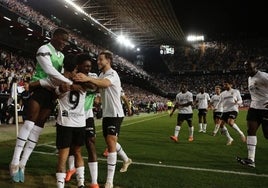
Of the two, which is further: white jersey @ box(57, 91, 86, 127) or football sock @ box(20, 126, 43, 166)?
football sock @ box(20, 126, 43, 166)

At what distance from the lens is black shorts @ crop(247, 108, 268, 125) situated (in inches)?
299

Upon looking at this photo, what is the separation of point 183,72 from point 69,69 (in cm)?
6928

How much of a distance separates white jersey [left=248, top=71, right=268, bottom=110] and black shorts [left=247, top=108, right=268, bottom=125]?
10 cm

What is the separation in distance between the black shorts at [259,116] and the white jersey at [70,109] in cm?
470

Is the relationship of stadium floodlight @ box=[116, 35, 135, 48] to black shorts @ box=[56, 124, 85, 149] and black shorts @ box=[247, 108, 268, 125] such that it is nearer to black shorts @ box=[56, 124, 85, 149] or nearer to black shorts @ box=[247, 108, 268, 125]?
black shorts @ box=[247, 108, 268, 125]

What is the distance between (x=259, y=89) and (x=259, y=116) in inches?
25.3

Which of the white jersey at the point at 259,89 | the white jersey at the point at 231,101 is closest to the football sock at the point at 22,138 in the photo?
the white jersey at the point at 259,89

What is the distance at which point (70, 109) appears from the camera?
4617mm

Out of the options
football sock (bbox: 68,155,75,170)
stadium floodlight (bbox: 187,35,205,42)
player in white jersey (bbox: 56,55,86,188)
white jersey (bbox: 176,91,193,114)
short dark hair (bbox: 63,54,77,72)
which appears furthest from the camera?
stadium floodlight (bbox: 187,35,205,42)

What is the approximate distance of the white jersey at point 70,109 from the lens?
458 centimetres

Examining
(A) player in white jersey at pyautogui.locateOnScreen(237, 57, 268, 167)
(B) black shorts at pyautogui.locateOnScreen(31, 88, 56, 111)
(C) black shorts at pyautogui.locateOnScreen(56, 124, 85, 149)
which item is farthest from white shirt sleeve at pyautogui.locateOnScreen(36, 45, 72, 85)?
(A) player in white jersey at pyautogui.locateOnScreen(237, 57, 268, 167)

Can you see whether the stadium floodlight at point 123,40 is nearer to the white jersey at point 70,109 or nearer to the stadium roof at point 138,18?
the stadium roof at point 138,18

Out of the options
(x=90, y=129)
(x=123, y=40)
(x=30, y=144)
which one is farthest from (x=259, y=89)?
(x=123, y=40)

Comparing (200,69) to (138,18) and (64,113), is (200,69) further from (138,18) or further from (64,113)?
(64,113)
